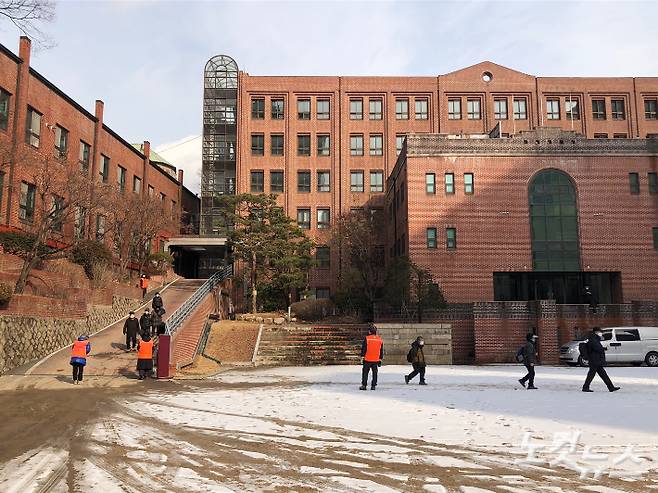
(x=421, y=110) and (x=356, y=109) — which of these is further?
(x=356, y=109)

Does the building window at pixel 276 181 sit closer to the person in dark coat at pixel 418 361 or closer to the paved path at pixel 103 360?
the paved path at pixel 103 360

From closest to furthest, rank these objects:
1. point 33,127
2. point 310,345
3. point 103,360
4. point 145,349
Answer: point 145,349, point 103,360, point 310,345, point 33,127

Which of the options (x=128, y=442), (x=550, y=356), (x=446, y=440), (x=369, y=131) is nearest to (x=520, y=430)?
(x=446, y=440)

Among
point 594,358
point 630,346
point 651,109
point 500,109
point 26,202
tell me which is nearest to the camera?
point 594,358

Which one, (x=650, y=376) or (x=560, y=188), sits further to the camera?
(x=560, y=188)

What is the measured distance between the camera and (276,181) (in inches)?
1944

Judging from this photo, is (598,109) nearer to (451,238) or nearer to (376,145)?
(376,145)

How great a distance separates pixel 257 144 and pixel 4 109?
23945 mm

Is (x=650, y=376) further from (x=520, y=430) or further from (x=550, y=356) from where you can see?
(x=520, y=430)

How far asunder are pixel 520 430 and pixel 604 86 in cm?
4912

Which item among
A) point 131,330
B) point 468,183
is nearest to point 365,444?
point 131,330

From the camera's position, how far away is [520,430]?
8961 millimetres

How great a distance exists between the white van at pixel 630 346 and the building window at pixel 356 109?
3180cm

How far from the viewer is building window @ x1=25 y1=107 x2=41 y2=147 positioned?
30123mm
